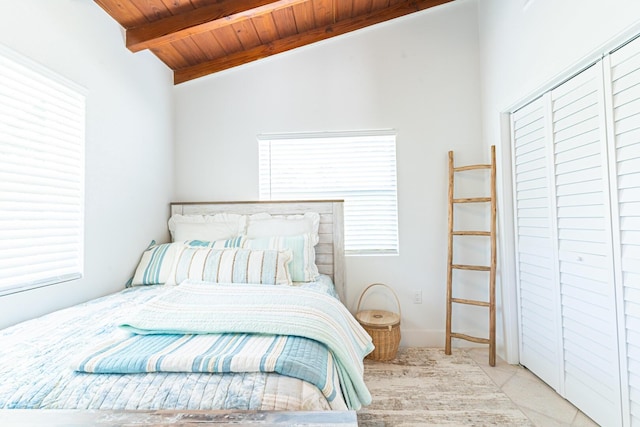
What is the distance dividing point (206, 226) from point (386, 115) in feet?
6.08

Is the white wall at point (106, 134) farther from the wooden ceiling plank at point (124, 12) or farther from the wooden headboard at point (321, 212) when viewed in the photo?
the wooden headboard at point (321, 212)

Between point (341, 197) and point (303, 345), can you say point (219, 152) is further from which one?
point (303, 345)

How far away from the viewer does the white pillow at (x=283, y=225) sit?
8.20 ft

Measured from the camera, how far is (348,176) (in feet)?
9.02

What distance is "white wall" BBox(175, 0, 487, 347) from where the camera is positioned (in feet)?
8.66

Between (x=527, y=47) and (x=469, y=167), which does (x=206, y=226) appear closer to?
(x=469, y=167)

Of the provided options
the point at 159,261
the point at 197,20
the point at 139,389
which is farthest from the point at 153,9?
the point at 139,389

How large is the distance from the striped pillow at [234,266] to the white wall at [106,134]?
1.51 ft

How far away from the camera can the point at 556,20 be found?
1.73 metres

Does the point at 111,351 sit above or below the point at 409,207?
below

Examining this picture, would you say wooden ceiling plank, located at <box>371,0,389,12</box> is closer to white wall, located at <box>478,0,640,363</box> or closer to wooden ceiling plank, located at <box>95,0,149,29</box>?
white wall, located at <box>478,0,640,363</box>

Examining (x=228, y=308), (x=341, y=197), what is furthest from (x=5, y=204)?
(x=341, y=197)

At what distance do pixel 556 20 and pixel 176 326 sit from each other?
8.27 ft

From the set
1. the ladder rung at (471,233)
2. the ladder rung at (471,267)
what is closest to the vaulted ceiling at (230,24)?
the ladder rung at (471,233)
